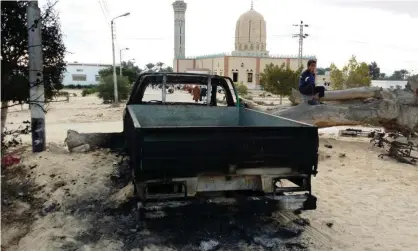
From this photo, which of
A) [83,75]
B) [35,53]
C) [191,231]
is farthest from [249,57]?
[191,231]

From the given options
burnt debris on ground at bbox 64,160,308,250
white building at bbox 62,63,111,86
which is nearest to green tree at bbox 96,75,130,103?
Result: burnt debris on ground at bbox 64,160,308,250

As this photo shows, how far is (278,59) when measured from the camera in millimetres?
70625

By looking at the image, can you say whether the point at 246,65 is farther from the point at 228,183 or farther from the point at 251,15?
the point at 228,183

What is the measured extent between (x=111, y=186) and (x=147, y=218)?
256 cm

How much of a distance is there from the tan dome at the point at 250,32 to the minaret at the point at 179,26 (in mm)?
14745

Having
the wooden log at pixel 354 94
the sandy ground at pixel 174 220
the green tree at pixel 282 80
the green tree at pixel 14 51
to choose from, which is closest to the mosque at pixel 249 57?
the green tree at pixel 282 80

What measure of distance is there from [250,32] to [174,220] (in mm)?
66740

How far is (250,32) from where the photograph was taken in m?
68.8

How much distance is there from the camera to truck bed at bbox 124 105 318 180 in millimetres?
3664

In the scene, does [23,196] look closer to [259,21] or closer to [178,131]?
[178,131]

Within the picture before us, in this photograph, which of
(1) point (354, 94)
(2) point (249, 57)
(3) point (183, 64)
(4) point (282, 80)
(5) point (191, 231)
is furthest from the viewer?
(3) point (183, 64)

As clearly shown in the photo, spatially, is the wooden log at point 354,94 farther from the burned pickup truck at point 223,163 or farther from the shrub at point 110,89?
the shrub at point 110,89

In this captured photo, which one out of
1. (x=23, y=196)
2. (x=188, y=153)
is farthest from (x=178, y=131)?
(x=23, y=196)

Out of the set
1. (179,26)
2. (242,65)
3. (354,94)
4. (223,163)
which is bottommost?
(223,163)
